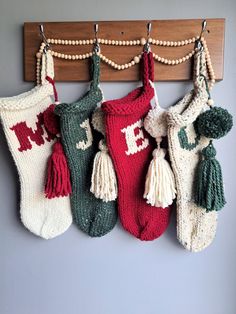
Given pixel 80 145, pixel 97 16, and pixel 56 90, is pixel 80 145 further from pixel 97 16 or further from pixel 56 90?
pixel 97 16

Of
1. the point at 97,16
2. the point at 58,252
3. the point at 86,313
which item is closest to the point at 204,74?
the point at 97,16

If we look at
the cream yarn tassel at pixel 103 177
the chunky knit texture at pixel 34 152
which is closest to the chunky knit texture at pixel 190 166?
the cream yarn tassel at pixel 103 177

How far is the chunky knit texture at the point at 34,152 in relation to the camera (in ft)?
2.42

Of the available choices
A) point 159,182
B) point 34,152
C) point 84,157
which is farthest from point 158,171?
point 34,152

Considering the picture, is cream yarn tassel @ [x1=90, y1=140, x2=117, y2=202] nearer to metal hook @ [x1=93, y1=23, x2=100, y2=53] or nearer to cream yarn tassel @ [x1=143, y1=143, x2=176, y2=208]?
cream yarn tassel @ [x1=143, y1=143, x2=176, y2=208]

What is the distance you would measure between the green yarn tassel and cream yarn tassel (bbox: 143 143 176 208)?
0.19ft

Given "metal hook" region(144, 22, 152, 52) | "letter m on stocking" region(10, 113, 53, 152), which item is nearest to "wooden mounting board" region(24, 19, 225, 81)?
"metal hook" region(144, 22, 152, 52)

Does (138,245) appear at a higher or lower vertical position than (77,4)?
lower

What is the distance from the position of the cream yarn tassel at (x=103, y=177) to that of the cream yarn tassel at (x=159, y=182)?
74mm

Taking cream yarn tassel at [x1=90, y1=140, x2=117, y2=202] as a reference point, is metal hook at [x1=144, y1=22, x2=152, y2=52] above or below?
above

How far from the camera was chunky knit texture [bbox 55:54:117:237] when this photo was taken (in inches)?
28.2

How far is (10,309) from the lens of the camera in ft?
2.84

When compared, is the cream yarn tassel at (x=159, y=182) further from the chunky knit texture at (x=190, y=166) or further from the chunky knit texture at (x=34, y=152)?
the chunky knit texture at (x=34, y=152)

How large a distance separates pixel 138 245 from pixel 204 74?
0.43m
